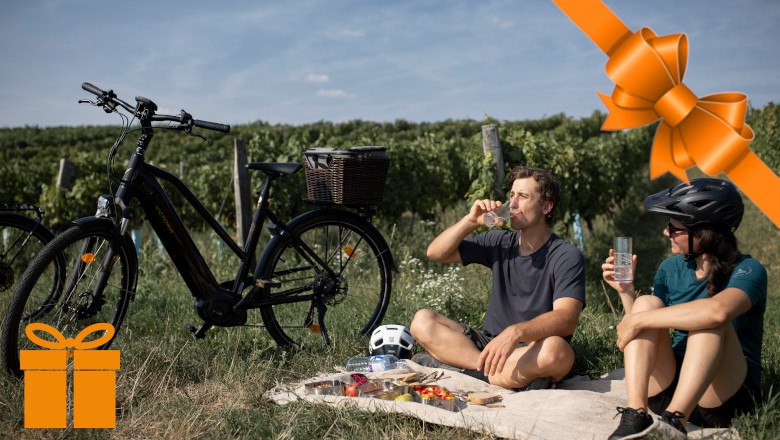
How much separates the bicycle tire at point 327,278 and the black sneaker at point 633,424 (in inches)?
84.2

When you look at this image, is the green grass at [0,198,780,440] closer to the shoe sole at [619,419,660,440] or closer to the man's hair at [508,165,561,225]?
the shoe sole at [619,419,660,440]

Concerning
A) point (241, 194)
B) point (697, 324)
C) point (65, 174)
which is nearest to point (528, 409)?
point (697, 324)

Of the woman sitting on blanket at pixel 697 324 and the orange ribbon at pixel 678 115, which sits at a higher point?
the orange ribbon at pixel 678 115

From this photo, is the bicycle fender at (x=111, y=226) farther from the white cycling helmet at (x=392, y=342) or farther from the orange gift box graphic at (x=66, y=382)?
the white cycling helmet at (x=392, y=342)

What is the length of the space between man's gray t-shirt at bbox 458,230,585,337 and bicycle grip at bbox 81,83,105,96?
7.54ft

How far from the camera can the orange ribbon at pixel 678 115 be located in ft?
9.31

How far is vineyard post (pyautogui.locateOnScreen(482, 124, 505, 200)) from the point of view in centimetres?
718

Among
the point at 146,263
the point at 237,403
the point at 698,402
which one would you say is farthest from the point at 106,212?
the point at 146,263

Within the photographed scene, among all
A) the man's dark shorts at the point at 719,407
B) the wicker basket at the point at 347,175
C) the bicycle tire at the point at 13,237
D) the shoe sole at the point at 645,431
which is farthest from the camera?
the bicycle tire at the point at 13,237

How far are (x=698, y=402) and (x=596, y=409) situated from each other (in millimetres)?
482

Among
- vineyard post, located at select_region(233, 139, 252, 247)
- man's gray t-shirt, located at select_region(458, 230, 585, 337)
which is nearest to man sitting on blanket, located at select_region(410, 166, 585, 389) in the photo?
man's gray t-shirt, located at select_region(458, 230, 585, 337)

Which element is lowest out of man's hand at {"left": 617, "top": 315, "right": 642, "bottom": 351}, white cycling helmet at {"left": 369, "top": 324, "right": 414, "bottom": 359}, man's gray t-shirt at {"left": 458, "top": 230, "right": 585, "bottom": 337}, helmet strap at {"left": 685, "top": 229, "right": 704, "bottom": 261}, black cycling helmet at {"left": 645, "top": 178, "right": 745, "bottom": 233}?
white cycling helmet at {"left": 369, "top": 324, "right": 414, "bottom": 359}

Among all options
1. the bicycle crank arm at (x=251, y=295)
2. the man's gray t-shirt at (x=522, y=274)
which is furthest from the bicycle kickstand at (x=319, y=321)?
the man's gray t-shirt at (x=522, y=274)

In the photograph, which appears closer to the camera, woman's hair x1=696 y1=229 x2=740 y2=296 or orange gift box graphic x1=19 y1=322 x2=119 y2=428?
woman's hair x1=696 y1=229 x2=740 y2=296
